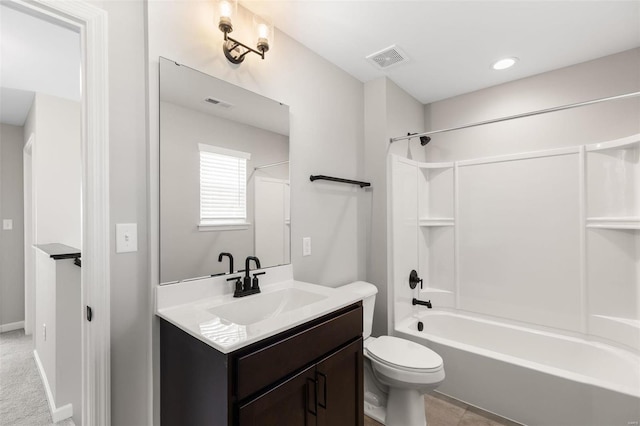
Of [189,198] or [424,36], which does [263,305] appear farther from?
[424,36]

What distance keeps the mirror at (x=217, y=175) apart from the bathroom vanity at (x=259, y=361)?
0.18 meters

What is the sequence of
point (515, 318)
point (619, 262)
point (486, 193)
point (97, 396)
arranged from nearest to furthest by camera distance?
point (97, 396), point (619, 262), point (515, 318), point (486, 193)

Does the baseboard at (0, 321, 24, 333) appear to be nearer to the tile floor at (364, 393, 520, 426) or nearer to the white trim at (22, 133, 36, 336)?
the white trim at (22, 133, 36, 336)

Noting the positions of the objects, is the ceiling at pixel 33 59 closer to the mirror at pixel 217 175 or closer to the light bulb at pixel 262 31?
the mirror at pixel 217 175

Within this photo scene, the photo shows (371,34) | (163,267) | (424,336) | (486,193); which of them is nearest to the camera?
(163,267)

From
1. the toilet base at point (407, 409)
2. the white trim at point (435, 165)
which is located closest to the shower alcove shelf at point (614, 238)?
the white trim at point (435, 165)

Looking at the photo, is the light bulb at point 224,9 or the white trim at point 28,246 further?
the white trim at point 28,246

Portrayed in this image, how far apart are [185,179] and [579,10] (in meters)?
2.31

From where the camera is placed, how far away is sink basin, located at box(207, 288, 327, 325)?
1.33 m

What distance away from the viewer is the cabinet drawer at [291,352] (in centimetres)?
94

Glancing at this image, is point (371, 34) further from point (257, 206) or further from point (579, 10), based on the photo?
point (257, 206)

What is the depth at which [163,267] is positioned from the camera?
123 centimetres

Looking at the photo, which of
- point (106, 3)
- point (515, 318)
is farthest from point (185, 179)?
point (515, 318)

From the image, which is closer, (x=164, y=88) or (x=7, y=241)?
(x=164, y=88)
